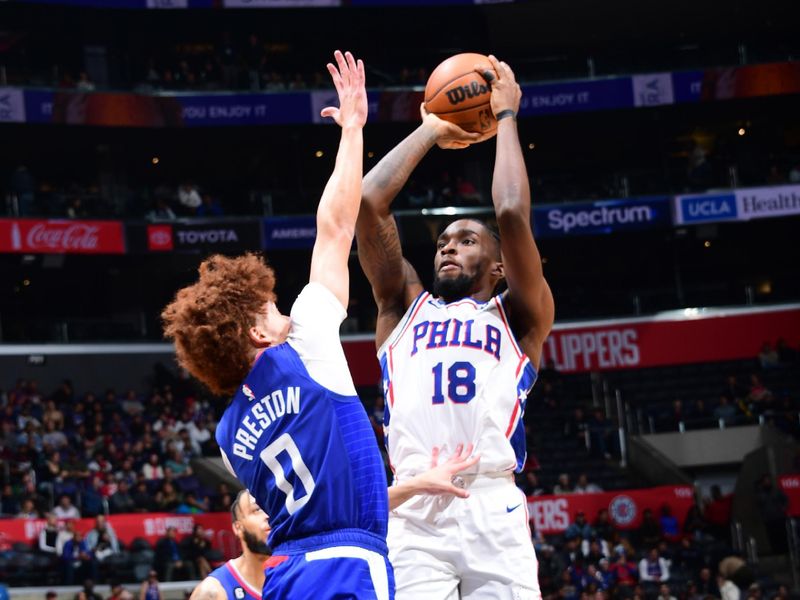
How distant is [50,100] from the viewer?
27.4 meters

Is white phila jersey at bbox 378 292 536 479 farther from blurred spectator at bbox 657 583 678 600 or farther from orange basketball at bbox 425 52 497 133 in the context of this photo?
blurred spectator at bbox 657 583 678 600

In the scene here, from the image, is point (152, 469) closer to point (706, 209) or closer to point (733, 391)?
point (733, 391)

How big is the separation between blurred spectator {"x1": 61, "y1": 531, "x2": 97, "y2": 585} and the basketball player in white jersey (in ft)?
42.4

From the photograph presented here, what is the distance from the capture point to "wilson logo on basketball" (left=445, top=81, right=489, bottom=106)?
589 centimetres

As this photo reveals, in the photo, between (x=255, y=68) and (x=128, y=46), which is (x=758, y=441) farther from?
(x=128, y=46)

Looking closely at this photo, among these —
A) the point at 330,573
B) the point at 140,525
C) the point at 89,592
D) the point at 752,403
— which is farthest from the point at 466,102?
the point at 752,403

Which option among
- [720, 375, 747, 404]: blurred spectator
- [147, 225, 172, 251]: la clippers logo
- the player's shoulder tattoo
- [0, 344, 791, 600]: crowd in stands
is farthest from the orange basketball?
[147, 225, 172, 251]: la clippers logo

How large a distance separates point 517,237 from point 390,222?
68 centimetres

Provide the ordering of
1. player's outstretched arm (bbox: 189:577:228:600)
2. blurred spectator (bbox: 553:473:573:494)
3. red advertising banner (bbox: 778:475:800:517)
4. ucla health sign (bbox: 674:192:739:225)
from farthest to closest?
ucla health sign (bbox: 674:192:739:225) → red advertising banner (bbox: 778:475:800:517) → blurred spectator (bbox: 553:473:573:494) → player's outstretched arm (bbox: 189:577:228:600)

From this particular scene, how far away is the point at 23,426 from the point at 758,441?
14382mm

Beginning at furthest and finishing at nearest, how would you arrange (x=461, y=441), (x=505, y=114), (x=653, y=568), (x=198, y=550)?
(x=653, y=568) → (x=198, y=550) → (x=505, y=114) → (x=461, y=441)

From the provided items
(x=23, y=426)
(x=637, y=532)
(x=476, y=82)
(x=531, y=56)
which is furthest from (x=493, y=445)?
(x=531, y=56)

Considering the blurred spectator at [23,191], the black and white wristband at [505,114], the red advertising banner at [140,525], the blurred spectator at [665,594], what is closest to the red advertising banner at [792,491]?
the blurred spectator at [665,594]

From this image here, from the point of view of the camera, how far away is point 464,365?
5.30 metres
